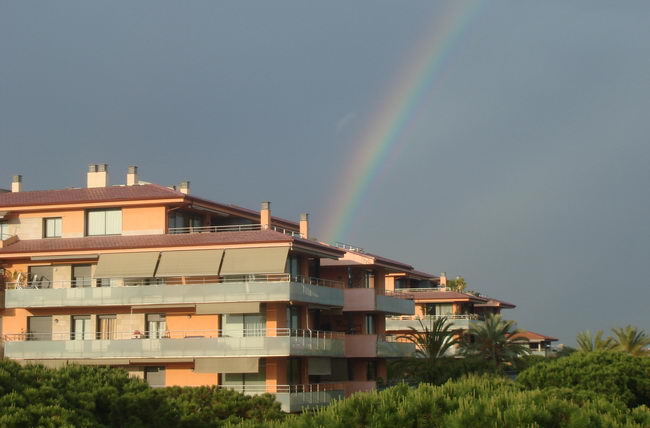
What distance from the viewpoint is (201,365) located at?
60.7 meters

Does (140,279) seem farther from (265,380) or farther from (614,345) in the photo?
(614,345)

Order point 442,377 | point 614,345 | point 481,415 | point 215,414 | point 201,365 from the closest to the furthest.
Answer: point 481,415 → point 215,414 → point 201,365 → point 442,377 → point 614,345

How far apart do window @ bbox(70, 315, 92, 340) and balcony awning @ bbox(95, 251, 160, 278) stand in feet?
11.7

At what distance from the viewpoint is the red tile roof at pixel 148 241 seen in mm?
61963

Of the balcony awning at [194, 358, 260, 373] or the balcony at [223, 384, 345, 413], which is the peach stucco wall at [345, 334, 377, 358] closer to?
the balcony at [223, 384, 345, 413]

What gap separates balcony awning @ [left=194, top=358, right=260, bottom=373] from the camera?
59.5 metres

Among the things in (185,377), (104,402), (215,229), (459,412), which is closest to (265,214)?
(215,229)

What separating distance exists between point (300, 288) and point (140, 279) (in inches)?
390

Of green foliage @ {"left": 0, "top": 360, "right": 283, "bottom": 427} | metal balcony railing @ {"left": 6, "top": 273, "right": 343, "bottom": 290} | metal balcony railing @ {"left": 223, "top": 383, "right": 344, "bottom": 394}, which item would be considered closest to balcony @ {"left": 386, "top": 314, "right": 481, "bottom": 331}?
metal balcony railing @ {"left": 6, "top": 273, "right": 343, "bottom": 290}

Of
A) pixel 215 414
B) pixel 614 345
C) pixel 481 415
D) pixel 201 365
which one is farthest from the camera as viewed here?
pixel 614 345

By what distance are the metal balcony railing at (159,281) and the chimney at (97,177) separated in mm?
6834

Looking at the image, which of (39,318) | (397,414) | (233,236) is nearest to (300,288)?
(233,236)

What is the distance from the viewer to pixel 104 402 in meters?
36.7

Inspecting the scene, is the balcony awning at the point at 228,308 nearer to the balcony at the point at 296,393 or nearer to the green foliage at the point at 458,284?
the balcony at the point at 296,393
